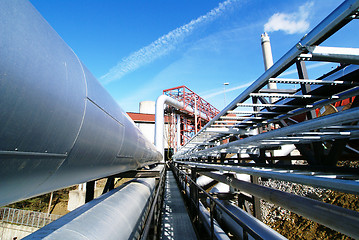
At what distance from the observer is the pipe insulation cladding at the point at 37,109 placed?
1.90 feet

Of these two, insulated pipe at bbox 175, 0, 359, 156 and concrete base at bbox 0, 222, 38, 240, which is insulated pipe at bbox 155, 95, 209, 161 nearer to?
concrete base at bbox 0, 222, 38, 240

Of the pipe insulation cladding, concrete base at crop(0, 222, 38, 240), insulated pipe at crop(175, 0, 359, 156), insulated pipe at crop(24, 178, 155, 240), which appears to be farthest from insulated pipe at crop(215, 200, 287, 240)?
concrete base at crop(0, 222, 38, 240)

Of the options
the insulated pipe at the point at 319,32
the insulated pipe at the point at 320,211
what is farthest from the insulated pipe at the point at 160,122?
the insulated pipe at the point at 319,32

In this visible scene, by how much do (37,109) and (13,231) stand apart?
18.4 m

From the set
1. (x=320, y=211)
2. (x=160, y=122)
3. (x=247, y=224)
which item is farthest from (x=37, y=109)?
(x=160, y=122)

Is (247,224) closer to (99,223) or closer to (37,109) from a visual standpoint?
(99,223)

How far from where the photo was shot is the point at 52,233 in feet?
3.66

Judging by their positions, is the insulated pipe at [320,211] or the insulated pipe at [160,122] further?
the insulated pipe at [160,122]

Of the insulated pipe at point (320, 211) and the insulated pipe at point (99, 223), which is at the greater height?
the insulated pipe at point (320, 211)

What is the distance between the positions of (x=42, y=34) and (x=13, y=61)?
255mm

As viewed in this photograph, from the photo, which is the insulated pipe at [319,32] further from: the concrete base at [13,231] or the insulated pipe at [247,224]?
the concrete base at [13,231]

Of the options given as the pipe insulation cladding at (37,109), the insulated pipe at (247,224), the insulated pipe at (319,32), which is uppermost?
the insulated pipe at (319,32)

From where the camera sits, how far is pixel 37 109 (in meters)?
0.68

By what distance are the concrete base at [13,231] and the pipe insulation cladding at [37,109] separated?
55.9 feet
